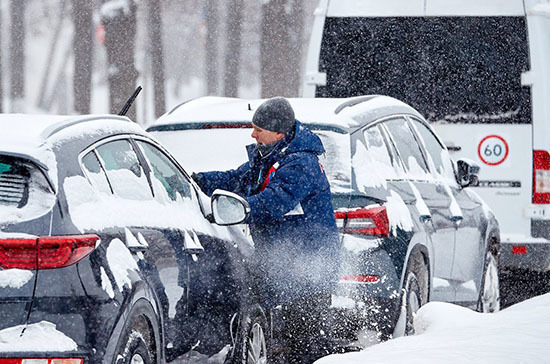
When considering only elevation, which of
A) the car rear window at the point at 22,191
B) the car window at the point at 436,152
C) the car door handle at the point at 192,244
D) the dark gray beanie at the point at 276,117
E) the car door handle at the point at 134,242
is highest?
the dark gray beanie at the point at 276,117

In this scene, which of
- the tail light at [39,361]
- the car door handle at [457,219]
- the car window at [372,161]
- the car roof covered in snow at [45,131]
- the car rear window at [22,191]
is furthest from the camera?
the car door handle at [457,219]

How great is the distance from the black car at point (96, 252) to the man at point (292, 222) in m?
1.00

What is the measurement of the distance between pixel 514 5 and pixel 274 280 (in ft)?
18.7

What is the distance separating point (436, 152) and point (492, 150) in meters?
2.00

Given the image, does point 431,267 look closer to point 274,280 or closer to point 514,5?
point 274,280

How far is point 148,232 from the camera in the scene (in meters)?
5.73

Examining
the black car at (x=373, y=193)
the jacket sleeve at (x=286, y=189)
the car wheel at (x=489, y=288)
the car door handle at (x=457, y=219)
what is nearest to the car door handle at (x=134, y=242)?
the jacket sleeve at (x=286, y=189)

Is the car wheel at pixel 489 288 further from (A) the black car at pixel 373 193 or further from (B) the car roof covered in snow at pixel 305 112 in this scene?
(B) the car roof covered in snow at pixel 305 112

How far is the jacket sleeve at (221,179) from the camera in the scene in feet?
25.7

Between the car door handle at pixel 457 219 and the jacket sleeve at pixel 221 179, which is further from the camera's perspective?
the car door handle at pixel 457 219

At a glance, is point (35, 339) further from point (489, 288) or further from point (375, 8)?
point (375, 8)

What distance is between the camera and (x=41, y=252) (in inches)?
197

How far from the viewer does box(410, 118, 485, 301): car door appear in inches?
385

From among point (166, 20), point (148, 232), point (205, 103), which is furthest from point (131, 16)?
point (166, 20)
